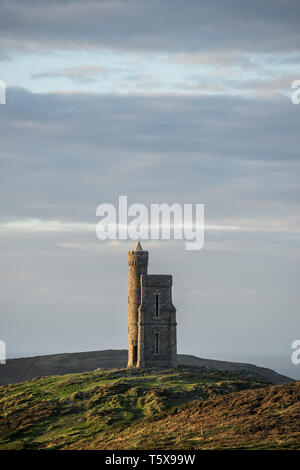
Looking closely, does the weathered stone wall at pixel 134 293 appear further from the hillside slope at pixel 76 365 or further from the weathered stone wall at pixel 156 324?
the hillside slope at pixel 76 365

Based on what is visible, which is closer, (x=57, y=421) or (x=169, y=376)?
(x=57, y=421)

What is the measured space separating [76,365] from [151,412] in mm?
54918

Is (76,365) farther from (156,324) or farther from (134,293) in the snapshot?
(156,324)

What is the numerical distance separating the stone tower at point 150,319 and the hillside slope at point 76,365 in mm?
27624

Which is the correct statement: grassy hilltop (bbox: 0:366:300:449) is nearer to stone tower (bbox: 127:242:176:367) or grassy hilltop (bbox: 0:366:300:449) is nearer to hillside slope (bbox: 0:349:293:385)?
stone tower (bbox: 127:242:176:367)

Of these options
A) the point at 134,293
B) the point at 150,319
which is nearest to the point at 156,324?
the point at 150,319

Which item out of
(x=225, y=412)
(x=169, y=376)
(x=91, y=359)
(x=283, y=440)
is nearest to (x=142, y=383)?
(x=169, y=376)

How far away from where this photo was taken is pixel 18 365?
113 meters

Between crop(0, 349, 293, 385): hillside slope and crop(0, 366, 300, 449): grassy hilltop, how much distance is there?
2992 centimetres

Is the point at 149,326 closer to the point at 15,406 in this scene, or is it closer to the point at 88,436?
the point at 15,406

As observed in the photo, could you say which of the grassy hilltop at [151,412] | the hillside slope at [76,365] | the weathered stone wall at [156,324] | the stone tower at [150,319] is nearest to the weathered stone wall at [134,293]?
the stone tower at [150,319]

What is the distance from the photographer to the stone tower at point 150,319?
7800cm

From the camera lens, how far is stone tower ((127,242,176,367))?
78.0 metres
